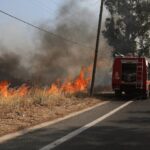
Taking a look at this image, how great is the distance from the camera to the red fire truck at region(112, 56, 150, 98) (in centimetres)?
3034

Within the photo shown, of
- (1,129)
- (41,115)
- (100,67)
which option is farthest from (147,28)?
(1,129)

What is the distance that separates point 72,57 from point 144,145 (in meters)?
38.8

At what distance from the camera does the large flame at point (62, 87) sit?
21061mm

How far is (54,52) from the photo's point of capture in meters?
45.9

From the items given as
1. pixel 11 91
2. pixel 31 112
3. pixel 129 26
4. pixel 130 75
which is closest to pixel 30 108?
pixel 31 112

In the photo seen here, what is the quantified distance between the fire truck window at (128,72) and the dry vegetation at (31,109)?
8.28 metres

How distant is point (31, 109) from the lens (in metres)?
17.4

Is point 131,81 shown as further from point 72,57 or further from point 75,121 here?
point 72,57

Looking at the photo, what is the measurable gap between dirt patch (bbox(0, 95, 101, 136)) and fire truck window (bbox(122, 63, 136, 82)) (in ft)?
29.6

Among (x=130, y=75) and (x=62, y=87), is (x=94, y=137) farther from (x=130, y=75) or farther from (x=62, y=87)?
(x=130, y=75)

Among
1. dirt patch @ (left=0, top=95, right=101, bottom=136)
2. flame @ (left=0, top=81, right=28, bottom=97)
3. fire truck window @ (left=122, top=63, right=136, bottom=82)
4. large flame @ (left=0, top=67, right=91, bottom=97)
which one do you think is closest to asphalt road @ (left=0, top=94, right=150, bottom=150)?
dirt patch @ (left=0, top=95, right=101, bottom=136)

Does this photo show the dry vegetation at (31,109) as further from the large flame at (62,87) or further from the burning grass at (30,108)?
the large flame at (62,87)

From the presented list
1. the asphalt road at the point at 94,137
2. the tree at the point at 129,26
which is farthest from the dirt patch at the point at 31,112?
the tree at the point at 129,26

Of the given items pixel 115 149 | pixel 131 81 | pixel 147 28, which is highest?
pixel 147 28
